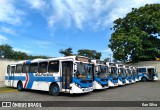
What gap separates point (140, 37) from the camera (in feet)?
141

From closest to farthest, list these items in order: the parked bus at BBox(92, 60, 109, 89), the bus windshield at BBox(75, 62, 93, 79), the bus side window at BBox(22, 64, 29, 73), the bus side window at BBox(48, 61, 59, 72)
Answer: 1. the bus windshield at BBox(75, 62, 93, 79)
2. the bus side window at BBox(48, 61, 59, 72)
3. the parked bus at BBox(92, 60, 109, 89)
4. the bus side window at BBox(22, 64, 29, 73)

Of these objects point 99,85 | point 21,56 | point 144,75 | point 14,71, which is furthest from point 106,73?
point 21,56

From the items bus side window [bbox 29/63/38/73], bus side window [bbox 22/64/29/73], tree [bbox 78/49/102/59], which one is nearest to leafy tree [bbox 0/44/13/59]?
tree [bbox 78/49/102/59]

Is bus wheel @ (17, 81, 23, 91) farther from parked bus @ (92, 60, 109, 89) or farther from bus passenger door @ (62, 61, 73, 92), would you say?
parked bus @ (92, 60, 109, 89)

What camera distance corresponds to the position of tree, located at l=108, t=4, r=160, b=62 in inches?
1681

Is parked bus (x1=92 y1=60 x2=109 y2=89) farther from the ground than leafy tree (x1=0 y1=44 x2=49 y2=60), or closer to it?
closer to it

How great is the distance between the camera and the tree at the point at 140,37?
42.7m

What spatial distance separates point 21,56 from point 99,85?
64859mm

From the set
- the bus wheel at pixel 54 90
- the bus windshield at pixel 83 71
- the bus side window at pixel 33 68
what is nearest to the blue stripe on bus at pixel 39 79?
the bus side window at pixel 33 68

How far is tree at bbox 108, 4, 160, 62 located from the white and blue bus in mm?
25782

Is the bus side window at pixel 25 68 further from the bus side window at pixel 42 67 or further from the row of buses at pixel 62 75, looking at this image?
the bus side window at pixel 42 67

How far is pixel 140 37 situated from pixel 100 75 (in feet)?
80.3

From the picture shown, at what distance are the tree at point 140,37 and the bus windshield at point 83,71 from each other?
25919 mm

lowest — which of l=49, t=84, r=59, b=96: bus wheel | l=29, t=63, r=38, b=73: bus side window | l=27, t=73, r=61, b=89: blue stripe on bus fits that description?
l=49, t=84, r=59, b=96: bus wheel
